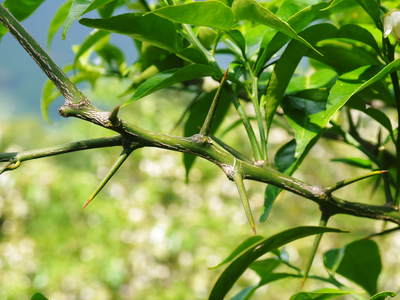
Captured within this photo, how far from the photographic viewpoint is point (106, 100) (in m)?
3.53

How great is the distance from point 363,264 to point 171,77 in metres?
0.24

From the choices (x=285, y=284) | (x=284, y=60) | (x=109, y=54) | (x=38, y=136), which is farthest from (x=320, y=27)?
(x=38, y=136)

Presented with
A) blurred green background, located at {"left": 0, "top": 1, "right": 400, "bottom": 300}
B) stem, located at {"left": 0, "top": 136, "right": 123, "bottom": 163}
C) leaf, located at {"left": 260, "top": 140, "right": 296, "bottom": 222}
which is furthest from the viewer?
blurred green background, located at {"left": 0, "top": 1, "right": 400, "bottom": 300}

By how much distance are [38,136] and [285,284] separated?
5799 mm

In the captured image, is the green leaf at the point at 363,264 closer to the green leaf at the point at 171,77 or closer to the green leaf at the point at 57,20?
the green leaf at the point at 171,77

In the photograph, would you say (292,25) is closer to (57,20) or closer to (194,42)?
(194,42)

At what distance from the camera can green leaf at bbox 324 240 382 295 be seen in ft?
1.33

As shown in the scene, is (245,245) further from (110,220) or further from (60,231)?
(60,231)

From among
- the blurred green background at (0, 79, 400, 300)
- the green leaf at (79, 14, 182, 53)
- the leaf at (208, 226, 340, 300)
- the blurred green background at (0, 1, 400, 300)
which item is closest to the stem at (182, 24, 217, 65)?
the green leaf at (79, 14, 182, 53)

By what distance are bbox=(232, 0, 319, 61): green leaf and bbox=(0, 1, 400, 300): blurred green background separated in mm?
1772

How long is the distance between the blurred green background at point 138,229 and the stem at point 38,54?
5.86 feet

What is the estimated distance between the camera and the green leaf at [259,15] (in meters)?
0.25

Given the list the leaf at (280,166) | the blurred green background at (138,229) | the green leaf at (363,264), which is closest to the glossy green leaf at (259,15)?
the leaf at (280,166)

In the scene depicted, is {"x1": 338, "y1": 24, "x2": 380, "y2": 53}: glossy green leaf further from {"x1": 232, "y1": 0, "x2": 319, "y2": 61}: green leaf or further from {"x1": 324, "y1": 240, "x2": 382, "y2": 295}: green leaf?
{"x1": 324, "y1": 240, "x2": 382, "y2": 295}: green leaf
